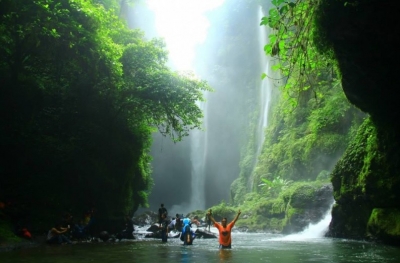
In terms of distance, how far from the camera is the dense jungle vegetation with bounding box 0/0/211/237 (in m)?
11.0

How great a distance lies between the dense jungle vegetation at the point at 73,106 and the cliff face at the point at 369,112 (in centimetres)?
676

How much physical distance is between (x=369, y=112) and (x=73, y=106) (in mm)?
9812

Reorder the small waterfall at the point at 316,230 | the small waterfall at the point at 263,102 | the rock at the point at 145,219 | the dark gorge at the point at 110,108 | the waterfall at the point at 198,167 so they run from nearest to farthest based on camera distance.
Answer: the dark gorge at the point at 110,108, the small waterfall at the point at 316,230, the rock at the point at 145,219, the small waterfall at the point at 263,102, the waterfall at the point at 198,167

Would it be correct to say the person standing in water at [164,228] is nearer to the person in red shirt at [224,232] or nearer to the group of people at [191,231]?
the group of people at [191,231]

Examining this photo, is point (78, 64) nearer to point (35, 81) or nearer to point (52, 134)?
point (35, 81)

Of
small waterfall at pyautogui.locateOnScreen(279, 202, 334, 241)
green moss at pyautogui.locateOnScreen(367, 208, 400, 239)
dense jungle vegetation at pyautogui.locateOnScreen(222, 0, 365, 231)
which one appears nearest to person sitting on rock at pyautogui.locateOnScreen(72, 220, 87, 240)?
small waterfall at pyautogui.locateOnScreen(279, 202, 334, 241)

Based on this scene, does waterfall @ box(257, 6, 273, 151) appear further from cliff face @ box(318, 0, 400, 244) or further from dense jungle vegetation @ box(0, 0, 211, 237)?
cliff face @ box(318, 0, 400, 244)

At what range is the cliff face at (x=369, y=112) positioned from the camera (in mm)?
7082

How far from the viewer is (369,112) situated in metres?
9.78

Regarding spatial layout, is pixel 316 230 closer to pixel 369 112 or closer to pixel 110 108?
pixel 369 112

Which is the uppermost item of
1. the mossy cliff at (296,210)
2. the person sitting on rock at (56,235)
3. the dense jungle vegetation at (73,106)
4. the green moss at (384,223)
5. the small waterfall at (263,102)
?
the small waterfall at (263,102)

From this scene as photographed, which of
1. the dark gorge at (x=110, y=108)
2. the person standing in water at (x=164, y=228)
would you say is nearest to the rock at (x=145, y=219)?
the dark gorge at (x=110, y=108)

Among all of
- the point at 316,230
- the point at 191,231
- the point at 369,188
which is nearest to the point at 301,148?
the point at 316,230

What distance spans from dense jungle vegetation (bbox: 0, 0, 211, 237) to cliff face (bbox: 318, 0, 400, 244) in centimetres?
676
